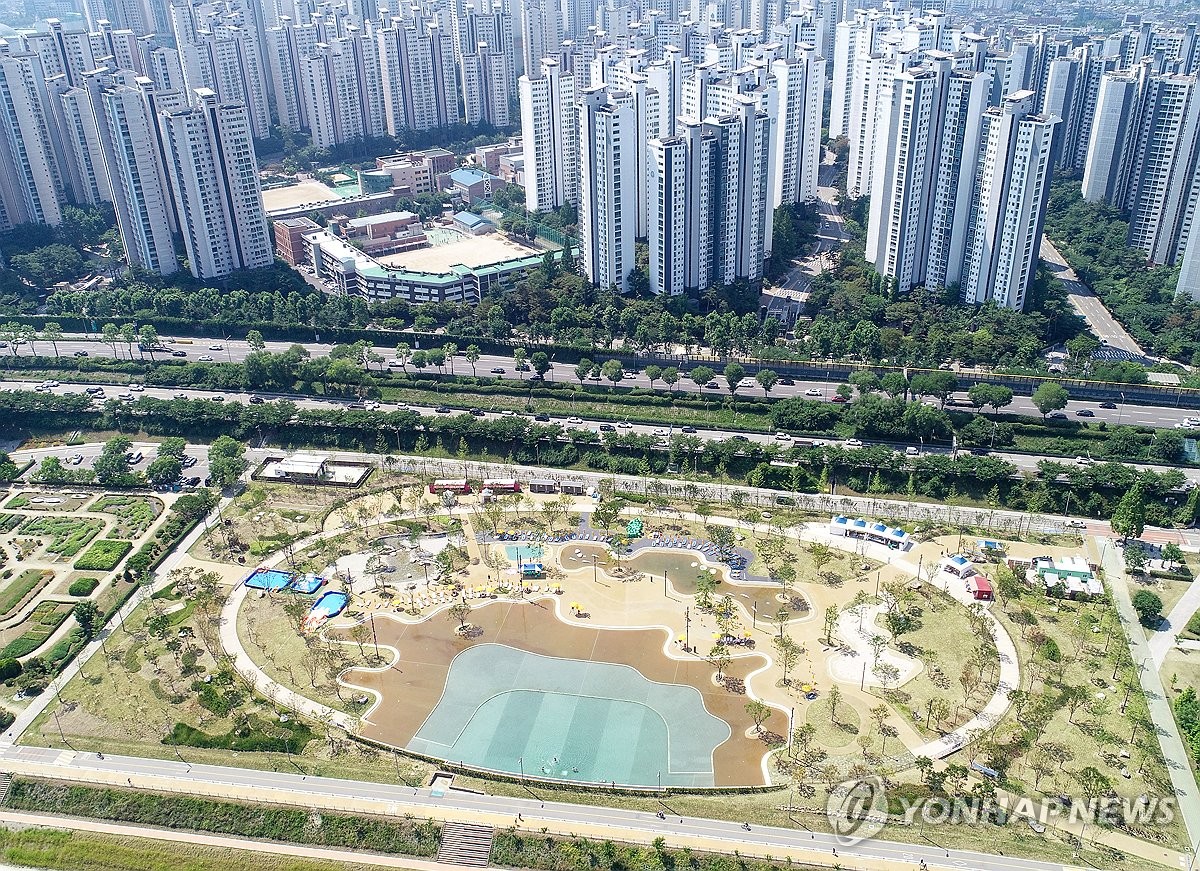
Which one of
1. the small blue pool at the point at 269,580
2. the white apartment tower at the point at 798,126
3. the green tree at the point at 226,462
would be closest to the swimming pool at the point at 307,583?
the small blue pool at the point at 269,580

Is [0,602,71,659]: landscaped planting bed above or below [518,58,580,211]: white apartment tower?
below

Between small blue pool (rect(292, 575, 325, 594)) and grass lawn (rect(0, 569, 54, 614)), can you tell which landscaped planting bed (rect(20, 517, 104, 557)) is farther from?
small blue pool (rect(292, 575, 325, 594))

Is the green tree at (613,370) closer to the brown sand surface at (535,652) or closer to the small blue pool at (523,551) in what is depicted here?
the small blue pool at (523,551)

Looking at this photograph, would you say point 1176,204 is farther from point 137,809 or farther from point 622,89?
point 137,809

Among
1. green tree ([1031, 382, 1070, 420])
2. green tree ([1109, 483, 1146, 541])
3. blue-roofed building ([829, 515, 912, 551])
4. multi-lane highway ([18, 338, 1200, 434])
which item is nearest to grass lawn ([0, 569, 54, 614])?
multi-lane highway ([18, 338, 1200, 434])

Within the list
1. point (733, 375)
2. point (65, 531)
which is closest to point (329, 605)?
point (65, 531)

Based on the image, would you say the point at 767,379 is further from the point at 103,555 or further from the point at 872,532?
the point at 103,555
